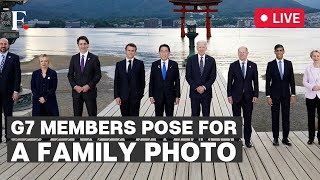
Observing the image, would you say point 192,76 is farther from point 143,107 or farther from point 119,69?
point 143,107

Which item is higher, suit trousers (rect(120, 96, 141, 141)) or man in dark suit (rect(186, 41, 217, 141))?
man in dark suit (rect(186, 41, 217, 141))

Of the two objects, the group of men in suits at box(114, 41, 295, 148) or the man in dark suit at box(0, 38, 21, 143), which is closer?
the group of men in suits at box(114, 41, 295, 148)

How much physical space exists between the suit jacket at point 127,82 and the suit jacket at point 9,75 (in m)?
1.78

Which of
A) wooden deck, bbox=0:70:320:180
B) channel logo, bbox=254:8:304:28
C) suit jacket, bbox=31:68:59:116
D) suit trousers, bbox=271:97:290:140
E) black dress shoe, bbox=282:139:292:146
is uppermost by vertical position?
channel logo, bbox=254:8:304:28

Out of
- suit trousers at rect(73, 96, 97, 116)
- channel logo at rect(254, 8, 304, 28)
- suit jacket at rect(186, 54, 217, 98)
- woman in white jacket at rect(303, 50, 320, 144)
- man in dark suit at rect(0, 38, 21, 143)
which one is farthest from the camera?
channel logo at rect(254, 8, 304, 28)

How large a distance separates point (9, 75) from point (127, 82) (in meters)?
2.13

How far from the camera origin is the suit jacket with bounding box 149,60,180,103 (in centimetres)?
700

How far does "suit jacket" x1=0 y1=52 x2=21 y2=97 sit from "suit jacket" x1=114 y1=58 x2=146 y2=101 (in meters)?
1.78

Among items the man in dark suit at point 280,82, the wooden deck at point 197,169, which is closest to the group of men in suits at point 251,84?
A: the man in dark suit at point 280,82

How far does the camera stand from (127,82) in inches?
276

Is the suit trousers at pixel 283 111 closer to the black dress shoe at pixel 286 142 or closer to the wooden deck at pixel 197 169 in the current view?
the black dress shoe at pixel 286 142

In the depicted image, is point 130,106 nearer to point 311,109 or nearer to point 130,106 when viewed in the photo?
point 130,106

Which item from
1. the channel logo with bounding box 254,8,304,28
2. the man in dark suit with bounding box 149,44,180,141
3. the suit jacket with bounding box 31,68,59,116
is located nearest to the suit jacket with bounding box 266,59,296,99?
the man in dark suit with bounding box 149,44,180,141

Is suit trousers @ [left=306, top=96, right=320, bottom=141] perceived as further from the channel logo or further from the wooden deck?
the channel logo
